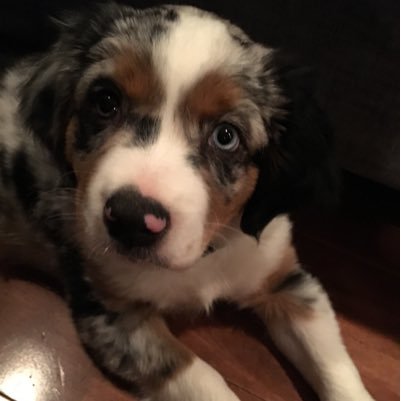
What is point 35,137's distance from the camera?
185cm

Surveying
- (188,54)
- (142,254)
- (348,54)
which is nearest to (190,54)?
(188,54)

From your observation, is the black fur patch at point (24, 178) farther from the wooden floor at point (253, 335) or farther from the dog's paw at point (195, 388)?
the dog's paw at point (195, 388)

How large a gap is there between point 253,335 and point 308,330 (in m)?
0.23

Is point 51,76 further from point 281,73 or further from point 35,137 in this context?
point 281,73

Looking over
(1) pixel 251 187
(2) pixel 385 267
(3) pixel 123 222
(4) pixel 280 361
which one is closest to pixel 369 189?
(2) pixel 385 267

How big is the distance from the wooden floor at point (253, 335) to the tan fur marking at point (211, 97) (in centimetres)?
85

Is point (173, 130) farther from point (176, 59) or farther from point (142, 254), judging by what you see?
point (142, 254)

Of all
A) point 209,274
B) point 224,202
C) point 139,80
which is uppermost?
point 139,80

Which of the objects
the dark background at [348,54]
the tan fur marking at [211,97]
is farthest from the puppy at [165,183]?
the dark background at [348,54]

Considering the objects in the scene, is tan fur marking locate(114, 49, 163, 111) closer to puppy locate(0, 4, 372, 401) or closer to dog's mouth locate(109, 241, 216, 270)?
puppy locate(0, 4, 372, 401)

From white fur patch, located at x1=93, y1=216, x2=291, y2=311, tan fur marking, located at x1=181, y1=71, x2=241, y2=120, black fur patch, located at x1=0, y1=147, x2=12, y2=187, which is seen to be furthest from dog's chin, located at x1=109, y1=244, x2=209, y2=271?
black fur patch, located at x1=0, y1=147, x2=12, y2=187

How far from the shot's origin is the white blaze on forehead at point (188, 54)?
1518 millimetres

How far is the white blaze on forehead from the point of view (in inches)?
59.7

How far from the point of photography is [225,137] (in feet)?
5.23
